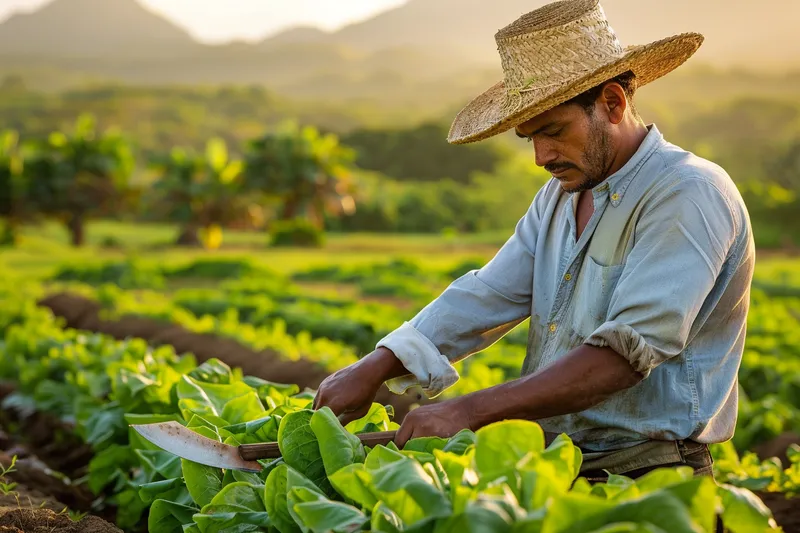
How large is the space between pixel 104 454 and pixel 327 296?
1008 cm

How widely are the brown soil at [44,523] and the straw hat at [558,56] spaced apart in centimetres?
170

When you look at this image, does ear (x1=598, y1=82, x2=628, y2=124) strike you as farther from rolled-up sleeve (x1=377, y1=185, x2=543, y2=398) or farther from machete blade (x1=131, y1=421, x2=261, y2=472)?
machete blade (x1=131, y1=421, x2=261, y2=472)

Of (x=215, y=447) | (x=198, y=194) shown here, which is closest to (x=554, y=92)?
(x=215, y=447)

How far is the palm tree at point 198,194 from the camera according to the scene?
97.3ft

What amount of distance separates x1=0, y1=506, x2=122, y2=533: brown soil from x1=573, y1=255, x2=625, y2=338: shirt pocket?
1.59m

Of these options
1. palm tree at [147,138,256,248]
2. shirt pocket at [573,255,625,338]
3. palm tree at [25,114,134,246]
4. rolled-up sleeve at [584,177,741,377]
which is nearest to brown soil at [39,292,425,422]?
shirt pocket at [573,255,625,338]

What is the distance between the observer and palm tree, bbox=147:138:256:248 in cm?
2966

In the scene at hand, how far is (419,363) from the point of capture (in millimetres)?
3152

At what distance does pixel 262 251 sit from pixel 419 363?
25867mm

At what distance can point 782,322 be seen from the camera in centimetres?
1111

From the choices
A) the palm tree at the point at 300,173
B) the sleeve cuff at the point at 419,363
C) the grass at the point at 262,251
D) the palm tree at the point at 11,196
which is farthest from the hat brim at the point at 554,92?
the palm tree at the point at 300,173

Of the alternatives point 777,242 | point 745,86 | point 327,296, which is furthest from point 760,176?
point 745,86

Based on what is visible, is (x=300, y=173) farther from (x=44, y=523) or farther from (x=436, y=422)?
(x=436, y=422)

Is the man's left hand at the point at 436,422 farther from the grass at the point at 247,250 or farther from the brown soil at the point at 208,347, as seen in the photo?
the grass at the point at 247,250
